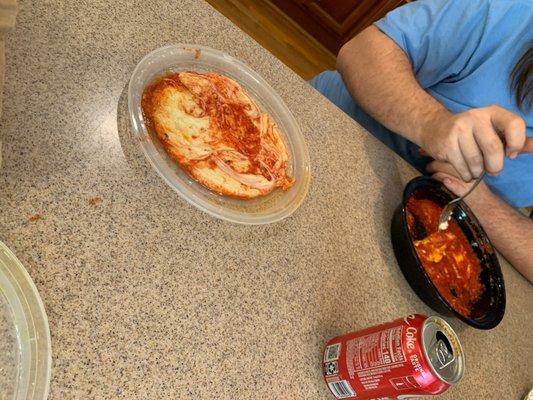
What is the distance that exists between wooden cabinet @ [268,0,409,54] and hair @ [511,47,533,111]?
4.87 feet

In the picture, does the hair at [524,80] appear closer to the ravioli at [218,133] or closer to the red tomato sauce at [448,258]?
the red tomato sauce at [448,258]

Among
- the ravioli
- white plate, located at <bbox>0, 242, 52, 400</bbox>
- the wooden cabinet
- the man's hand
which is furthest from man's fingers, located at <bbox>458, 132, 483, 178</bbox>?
the wooden cabinet

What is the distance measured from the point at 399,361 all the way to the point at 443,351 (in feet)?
0.21

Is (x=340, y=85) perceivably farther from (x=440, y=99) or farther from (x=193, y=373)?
(x=193, y=373)

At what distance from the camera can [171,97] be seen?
74 cm

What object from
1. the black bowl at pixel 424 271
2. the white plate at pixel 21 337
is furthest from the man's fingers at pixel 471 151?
the white plate at pixel 21 337

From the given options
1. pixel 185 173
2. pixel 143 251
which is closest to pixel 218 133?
pixel 185 173

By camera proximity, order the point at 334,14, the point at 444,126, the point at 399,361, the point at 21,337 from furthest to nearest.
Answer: the point at 334,14
the point at 444,126
the point at 399,361
the point at 21,337

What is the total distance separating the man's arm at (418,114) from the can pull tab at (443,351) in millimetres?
392

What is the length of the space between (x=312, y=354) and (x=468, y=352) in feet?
1.34

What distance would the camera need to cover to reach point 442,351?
2.03 feet

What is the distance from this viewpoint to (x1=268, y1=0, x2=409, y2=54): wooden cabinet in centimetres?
247

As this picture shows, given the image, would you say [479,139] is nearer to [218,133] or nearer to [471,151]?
[471,151]

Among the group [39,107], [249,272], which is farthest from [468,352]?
[39,107]
